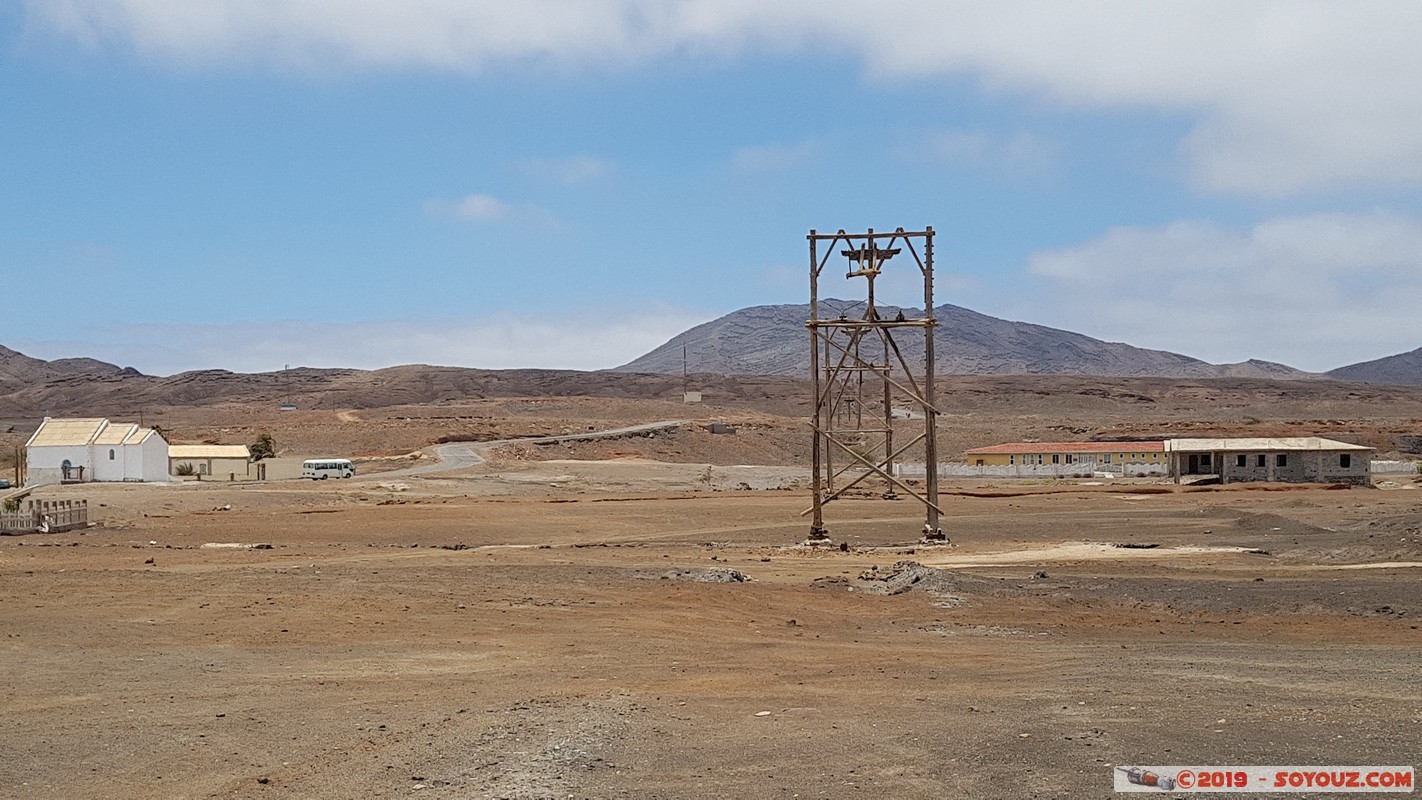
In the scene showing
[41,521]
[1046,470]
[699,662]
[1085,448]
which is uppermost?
[1085,448]

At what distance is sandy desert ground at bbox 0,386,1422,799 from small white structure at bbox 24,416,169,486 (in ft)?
108

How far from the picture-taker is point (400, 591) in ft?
72.0

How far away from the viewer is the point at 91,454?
66.2 meters

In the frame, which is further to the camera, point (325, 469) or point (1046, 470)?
point (1046, 470)

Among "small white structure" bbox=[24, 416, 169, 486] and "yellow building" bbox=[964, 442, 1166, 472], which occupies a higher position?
"small white structure" bbox=[24, 416, 169, 486]

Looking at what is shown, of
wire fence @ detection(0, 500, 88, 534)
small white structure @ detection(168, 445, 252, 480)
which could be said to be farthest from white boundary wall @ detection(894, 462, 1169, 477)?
wire fence @ detection(0, 500, 88, 534)

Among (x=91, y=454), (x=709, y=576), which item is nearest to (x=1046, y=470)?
(x=91, y=454)

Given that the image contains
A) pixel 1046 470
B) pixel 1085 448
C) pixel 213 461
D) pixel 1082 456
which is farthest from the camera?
pixel 1085 448

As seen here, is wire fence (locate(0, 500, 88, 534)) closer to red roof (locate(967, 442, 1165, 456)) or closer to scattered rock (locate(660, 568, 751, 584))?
scattered rock (locate(660, 568, 751, 584))

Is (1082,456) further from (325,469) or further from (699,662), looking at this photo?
(699,662)

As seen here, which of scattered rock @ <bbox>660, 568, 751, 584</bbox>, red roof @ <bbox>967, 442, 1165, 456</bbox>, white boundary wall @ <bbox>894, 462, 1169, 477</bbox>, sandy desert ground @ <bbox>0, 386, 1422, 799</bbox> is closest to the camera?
sandy desert ground @ <bbox>0, 386, 1422, 799</bbox>

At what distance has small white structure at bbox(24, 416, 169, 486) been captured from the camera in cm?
6550

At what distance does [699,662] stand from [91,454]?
5961 centimetres

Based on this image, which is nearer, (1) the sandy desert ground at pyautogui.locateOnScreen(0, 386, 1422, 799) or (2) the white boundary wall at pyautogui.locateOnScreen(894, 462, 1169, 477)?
(1) the sandy desert ground at pyautogui.locateOnScreen(0, 386, 1422, 799)
